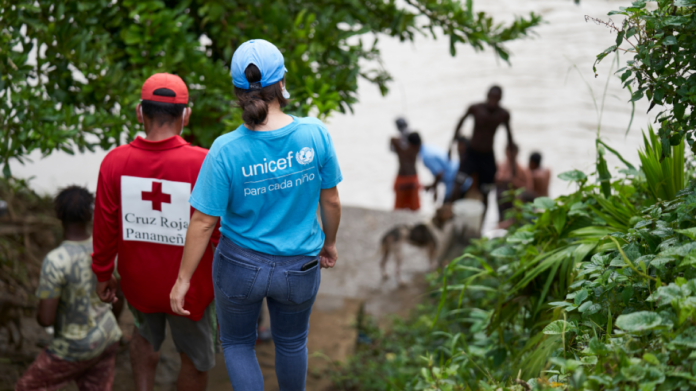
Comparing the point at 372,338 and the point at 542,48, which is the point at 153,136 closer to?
the point at 372,338

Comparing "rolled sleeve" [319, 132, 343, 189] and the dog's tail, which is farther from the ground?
"rolled sleeve" [319, 132, 343, 189]

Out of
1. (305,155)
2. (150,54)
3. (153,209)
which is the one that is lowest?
(153,209)

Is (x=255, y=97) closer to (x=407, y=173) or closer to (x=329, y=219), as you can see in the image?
(x=329, y=219)

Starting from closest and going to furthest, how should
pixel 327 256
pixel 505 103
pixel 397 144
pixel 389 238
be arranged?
1. pixel 327 256
2. pixel 389 238
3. pixel 397 144
4. pixel 505 103

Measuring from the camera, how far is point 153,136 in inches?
96.5

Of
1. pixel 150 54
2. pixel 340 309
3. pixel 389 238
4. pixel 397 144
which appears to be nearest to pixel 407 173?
pixel 397 144

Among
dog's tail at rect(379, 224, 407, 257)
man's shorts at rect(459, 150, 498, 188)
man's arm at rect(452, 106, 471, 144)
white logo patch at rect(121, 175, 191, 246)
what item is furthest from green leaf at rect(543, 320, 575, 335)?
man's shorts at rect(459, 150, 498, 188)

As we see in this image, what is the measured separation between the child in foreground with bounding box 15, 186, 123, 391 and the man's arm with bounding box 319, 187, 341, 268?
117cm

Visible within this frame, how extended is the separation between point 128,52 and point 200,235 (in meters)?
1.88

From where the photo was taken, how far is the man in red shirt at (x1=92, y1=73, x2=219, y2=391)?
244cm

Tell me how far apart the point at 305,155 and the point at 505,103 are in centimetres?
1534

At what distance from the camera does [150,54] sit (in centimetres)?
355

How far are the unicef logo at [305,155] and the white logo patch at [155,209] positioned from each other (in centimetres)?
57

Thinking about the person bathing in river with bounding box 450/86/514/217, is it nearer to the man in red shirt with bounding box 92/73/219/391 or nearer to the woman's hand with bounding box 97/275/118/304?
the man in red shirt with bounding box 92/73/219/391
